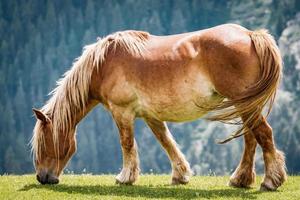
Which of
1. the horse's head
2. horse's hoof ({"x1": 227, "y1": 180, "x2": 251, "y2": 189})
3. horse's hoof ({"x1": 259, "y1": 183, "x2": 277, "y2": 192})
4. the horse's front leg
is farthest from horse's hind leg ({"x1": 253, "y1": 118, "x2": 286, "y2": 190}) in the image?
the horse's head

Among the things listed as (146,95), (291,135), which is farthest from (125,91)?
(291,135)

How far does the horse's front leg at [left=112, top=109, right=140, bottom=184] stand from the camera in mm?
13328

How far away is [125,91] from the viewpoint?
523 inches

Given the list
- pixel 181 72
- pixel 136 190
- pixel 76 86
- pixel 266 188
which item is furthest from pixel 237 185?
pixel 76 86

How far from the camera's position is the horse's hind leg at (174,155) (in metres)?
13.9

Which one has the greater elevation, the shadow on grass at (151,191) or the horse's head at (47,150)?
the horse's head at (47,150)

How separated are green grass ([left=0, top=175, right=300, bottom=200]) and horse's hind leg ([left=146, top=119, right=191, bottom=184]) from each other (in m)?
0.25

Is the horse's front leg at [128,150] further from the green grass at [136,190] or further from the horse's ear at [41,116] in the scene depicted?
the horse's ear at [41,116]

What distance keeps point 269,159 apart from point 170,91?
2.57m

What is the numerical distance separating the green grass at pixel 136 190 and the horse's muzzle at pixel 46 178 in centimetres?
19

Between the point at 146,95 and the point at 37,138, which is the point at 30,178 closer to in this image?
the point at 37,138

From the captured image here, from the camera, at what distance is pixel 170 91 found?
12.8 m

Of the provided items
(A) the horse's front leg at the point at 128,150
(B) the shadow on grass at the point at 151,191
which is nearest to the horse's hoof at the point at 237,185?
(B) the shadow on grass at the point at 151,191

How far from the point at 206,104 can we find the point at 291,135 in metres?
168
